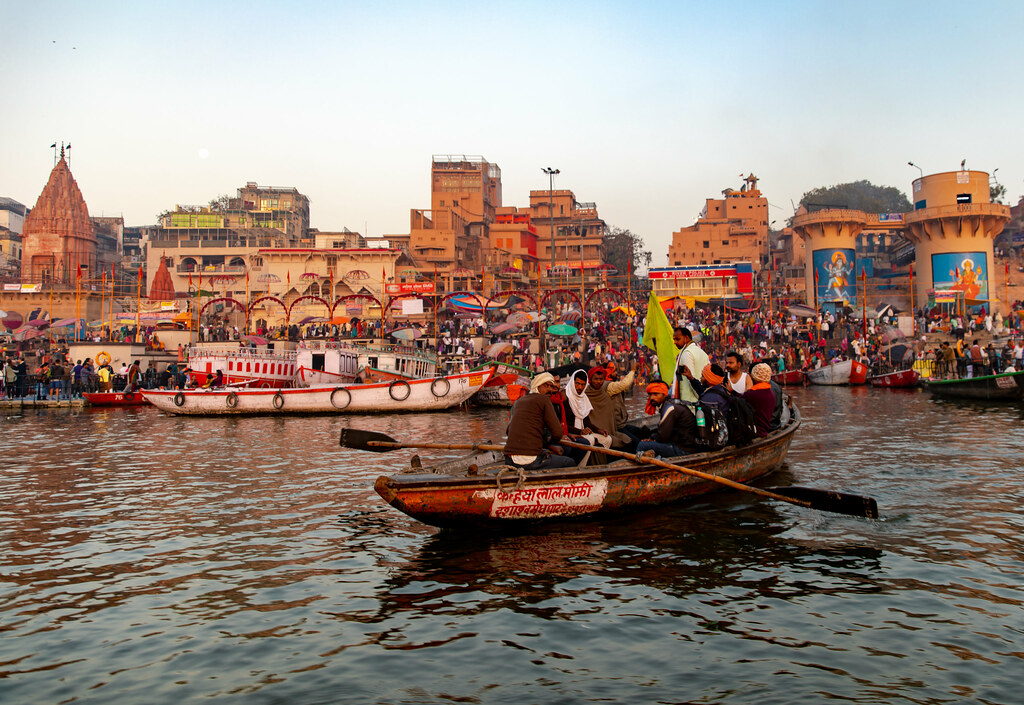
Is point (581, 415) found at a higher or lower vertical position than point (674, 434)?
higher

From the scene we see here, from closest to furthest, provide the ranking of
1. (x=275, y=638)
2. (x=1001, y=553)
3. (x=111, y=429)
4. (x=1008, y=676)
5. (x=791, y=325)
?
(x=1008, y=676) < (x=275, y=638) < (x=1001, y=553) < (x=111, y=429) < (x=791, y=325)

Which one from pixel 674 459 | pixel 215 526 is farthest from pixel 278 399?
pixel 674 459

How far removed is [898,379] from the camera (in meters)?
36.1

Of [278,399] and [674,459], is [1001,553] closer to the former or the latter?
[674,459]

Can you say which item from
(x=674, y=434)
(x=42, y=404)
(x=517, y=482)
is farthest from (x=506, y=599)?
(x=42, y=404)

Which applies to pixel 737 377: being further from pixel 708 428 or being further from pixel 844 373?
pixel 844 373

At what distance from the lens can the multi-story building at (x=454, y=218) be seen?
229 feet

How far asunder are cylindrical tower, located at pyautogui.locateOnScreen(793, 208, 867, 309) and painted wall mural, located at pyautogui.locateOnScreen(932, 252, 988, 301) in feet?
19.3

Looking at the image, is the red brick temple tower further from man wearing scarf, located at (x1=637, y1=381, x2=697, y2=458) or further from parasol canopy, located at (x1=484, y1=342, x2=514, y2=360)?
man wearing scarf, located at (x1=637, y1=381, x2=697, y2=458)

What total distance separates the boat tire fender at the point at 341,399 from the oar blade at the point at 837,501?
67.5 ft

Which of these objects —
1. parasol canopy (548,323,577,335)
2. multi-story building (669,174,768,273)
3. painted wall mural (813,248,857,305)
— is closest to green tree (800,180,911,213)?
multi-story building (669,174,768,273)

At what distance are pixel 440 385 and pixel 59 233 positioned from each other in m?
60.6

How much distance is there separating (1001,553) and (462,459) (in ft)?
21.7

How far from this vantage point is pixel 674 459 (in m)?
10.6
